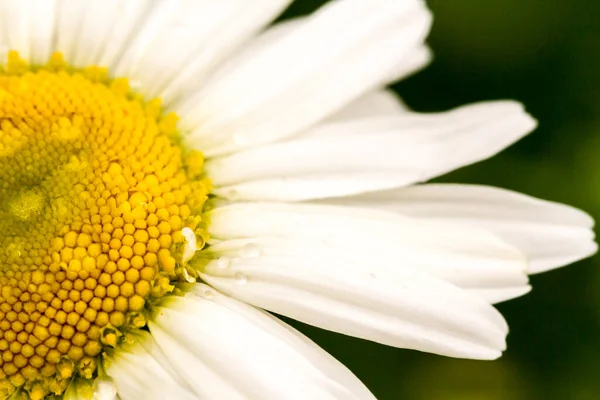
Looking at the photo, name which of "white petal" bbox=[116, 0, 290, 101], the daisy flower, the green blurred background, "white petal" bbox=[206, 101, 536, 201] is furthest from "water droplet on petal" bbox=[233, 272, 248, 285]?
the green blurred background

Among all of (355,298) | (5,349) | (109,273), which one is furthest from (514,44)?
(5,349)

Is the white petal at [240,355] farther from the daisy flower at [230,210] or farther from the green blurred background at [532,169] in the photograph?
the green blurred background at [532,169]

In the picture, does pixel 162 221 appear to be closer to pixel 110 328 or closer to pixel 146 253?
pixel 146 253

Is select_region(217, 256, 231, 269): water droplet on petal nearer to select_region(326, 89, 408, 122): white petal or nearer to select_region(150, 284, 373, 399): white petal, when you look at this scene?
select_region(150, 284, 373, 399): white petal

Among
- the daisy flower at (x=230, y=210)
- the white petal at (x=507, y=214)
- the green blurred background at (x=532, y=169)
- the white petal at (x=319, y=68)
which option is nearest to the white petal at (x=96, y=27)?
the daisy flower at (x=230, y=210)

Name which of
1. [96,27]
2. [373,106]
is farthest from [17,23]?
[373,106]

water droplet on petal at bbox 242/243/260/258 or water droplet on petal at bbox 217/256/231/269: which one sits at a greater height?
water droplet on petal at bbox 242/243/260/258
